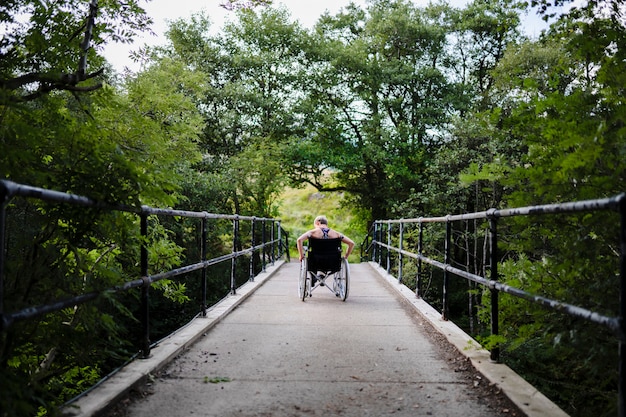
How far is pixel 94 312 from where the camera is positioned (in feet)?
10.3

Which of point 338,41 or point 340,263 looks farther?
point 338,41

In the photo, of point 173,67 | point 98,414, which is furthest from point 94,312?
point 173,67

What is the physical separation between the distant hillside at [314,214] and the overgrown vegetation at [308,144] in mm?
220

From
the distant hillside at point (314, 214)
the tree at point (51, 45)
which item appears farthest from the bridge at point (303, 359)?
the distant hillside at point (314, 214)

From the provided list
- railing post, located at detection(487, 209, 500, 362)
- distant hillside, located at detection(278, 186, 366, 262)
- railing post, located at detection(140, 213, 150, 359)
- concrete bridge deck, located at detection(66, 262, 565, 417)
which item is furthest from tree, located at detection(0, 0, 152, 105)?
distant hillside, located at detection(278, 186, 366, 262)

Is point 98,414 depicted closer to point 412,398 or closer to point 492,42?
point 412,398

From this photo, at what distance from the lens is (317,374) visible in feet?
12.9

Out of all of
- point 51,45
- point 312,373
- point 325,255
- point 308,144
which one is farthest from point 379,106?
point 312,373

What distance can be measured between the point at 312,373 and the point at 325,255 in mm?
4136

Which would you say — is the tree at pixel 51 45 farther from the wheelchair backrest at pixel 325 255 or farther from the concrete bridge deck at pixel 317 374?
the wheelchair backrest at pixel 325 255

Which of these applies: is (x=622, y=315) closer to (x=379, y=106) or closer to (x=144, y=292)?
(x=144, y=292)

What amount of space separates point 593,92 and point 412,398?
249 centimetres

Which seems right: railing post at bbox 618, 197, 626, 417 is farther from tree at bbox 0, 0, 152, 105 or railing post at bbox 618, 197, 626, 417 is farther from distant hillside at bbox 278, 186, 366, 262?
distant hillside at bbox 278, 186, 366, 262

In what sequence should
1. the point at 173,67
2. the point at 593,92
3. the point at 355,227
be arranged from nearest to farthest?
the point at 593,92
the point at 173,67
the point at 355,227
